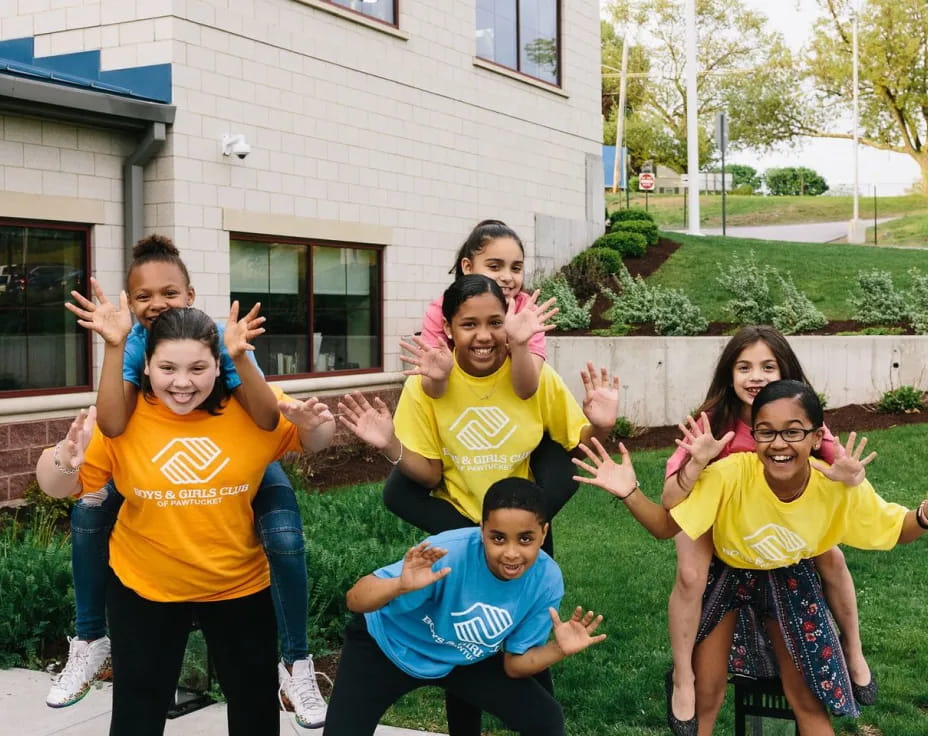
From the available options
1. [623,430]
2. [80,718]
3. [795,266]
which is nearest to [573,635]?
[80,718]

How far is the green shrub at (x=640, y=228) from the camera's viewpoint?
57.5 ft

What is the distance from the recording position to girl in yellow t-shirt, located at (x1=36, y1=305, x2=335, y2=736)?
329cm

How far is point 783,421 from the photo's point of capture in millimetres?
3322

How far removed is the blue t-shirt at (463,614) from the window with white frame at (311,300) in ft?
24.6

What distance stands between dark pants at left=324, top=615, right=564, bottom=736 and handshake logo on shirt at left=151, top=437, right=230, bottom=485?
0.70 meters

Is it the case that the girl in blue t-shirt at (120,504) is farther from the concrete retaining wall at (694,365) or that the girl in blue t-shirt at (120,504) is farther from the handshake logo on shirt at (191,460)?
the concrete retaining wall at (694,365)

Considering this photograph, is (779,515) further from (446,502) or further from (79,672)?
(79,672)

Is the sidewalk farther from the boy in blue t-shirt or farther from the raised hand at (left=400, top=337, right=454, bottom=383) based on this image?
the raised hand at (left=400, top=337, right=454, bottom=383)

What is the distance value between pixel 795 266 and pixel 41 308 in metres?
11.7

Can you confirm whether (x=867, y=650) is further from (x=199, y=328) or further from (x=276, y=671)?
(x=199, y=328)

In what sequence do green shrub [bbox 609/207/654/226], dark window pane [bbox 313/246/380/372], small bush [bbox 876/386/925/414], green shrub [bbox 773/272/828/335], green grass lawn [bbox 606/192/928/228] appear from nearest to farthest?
small bush [bbox 876/386/925/414] → dark window pane [bbox 313/246/380/372] → green shrub [bbox 773/272/828/335] → green shrub [bbox 609/207/654/226] → green grass lawn [bbox 606/192/928/228]

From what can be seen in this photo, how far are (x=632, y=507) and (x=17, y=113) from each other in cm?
693

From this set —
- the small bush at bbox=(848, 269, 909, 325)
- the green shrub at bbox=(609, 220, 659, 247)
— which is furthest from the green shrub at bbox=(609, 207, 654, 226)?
the small bush at bbox=(848, 269, 909, 325)

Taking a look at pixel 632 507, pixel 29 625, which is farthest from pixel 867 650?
pixel 29 625
